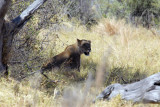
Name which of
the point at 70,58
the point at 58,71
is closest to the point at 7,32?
the point at 58,71

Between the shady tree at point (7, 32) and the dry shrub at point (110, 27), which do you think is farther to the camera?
the dry shrub at point (110, 27)

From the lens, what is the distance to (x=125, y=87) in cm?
367

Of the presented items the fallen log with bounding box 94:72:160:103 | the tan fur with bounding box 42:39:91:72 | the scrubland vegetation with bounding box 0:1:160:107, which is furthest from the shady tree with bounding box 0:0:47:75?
the fallen log with bounding box 94:72:160:103

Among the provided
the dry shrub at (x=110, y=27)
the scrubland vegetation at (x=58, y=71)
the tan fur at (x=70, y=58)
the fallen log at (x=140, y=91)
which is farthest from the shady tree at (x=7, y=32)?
the dry shrub at (x=110, y=27)

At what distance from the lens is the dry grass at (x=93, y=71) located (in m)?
1.68

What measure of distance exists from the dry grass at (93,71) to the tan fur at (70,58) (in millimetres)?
222

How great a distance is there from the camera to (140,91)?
132 inches

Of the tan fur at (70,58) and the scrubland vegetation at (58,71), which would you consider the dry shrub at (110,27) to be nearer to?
the scrubland vegetation at (58,71)

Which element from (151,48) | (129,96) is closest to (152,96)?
(129,96)

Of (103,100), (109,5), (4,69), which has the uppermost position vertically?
(109,5)

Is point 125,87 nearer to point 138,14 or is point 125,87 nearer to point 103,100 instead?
point 103,100

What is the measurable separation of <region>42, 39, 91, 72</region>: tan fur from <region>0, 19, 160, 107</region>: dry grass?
222mm

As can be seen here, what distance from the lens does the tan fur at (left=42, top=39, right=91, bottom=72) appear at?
17.9 feet

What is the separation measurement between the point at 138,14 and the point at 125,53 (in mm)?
8240
